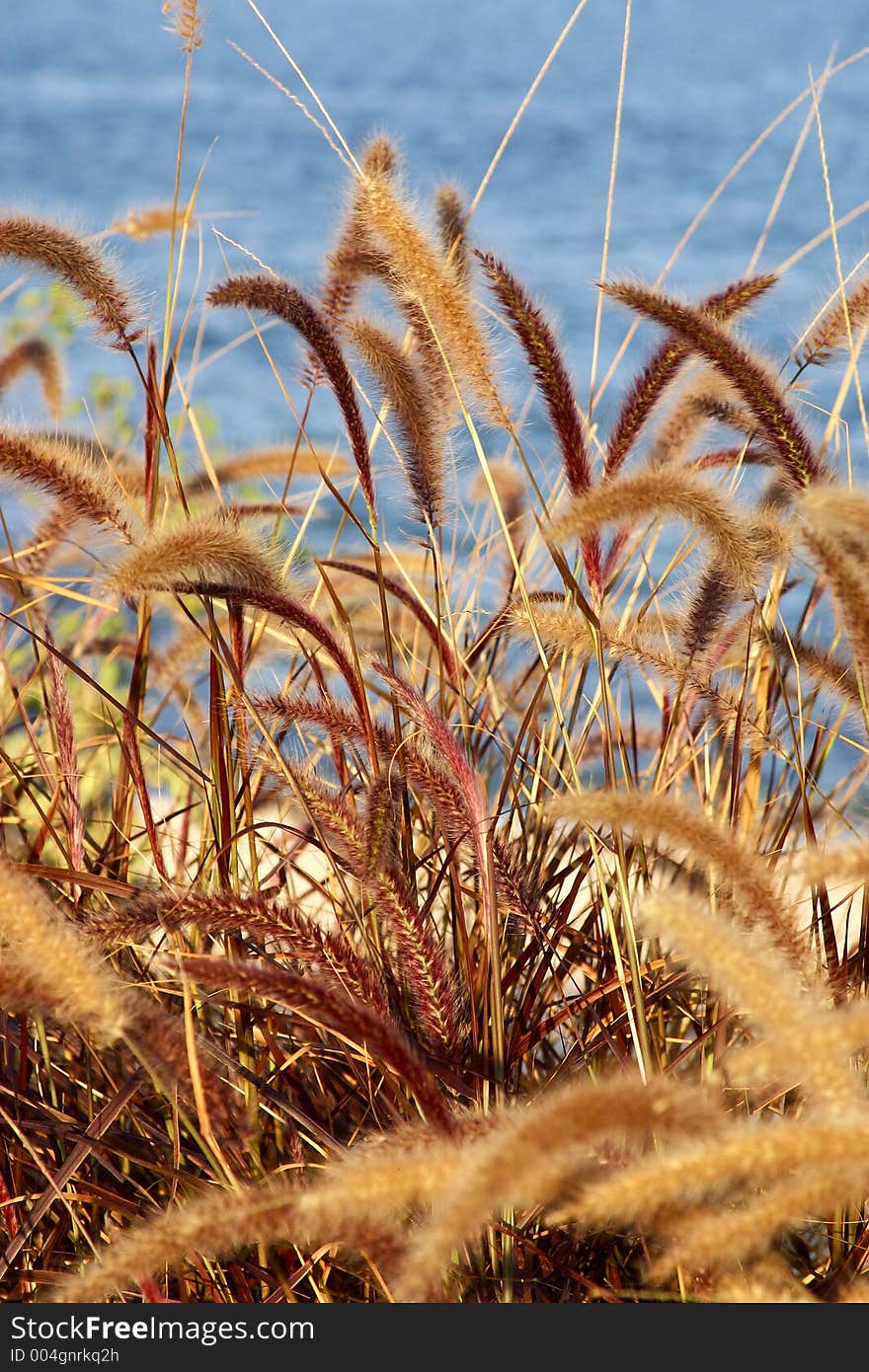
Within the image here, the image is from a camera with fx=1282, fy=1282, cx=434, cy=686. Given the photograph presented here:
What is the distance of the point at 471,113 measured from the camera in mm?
10305

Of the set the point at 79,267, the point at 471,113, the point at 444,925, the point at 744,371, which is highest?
the point at 471,113

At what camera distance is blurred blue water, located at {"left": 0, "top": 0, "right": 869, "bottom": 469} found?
815 cm

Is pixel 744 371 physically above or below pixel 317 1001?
above

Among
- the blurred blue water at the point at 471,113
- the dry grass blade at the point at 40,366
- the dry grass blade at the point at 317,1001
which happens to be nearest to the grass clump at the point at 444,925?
the dry grass blade at the point at 317,1001

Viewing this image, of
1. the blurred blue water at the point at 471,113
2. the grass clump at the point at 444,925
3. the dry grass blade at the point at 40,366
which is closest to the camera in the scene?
the grass clump at the point at 444,925

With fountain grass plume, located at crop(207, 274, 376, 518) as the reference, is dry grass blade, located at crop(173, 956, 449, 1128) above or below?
below

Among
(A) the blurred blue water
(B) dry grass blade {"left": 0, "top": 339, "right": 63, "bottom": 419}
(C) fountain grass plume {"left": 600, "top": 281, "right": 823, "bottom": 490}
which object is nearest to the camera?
(C) fountain grass plume {"left": 600, "top": 281, "right": 823, "bottom": 490}

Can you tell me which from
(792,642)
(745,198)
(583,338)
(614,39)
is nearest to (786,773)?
(792,642)

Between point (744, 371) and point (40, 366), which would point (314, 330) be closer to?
point (744, 371)

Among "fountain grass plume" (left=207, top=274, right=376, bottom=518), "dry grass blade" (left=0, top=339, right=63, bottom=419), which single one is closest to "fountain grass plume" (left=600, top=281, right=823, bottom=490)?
"fountain grass plume" (left=207, top=274, right=376, bottom=518)

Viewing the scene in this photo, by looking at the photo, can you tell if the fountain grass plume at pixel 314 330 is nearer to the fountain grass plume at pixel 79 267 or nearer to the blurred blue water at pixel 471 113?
the fountain grass plume at pixel 79 267

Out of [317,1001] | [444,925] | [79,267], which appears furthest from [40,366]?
[317,1001]

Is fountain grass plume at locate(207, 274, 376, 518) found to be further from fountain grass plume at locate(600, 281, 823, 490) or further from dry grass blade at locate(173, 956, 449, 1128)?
dry grass blade at locate(173, 956, 449, 1128)

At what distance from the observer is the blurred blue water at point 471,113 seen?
26.7ft
